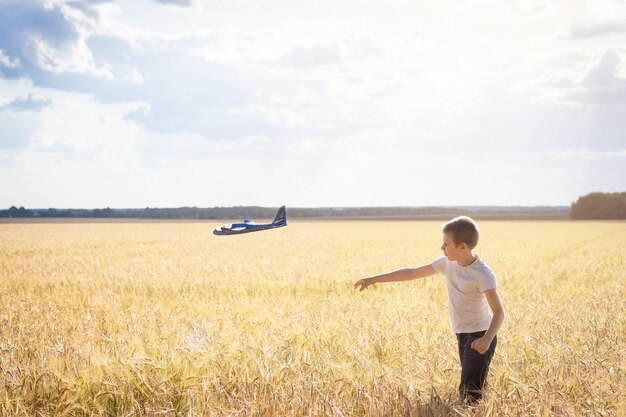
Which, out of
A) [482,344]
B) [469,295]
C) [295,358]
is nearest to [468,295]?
[469,295]

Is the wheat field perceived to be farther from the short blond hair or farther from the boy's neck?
the short blond hair

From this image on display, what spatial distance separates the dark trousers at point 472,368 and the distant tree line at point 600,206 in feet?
400

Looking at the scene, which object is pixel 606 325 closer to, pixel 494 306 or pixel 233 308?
pixel 494 306

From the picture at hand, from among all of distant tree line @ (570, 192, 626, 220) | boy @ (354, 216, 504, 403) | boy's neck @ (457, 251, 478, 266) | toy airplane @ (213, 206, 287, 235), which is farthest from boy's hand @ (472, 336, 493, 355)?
distant tree line @ (570, 192, 626, 220)

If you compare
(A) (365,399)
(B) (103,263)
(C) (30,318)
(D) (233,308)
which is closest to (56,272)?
(B) (103,263)

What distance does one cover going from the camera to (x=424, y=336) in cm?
626

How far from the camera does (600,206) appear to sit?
113 m

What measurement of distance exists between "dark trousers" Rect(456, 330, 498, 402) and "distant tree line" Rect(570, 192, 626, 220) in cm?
12190

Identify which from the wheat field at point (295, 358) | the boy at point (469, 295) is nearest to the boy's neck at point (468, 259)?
the boy at point (469, 295)

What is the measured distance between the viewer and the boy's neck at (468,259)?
4.16m

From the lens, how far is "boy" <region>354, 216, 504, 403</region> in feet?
13.2

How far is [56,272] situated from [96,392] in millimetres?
10801

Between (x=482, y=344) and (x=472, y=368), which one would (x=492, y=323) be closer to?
(x=482, y=344)

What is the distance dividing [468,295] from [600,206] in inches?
Answer: 4872
